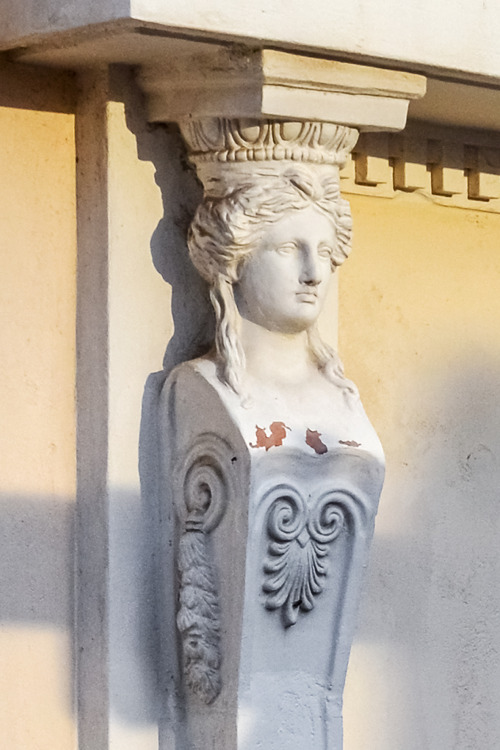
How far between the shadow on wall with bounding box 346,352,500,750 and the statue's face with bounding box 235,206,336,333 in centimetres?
67

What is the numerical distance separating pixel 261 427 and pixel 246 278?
0.88 feet

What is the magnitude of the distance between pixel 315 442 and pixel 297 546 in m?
0.19

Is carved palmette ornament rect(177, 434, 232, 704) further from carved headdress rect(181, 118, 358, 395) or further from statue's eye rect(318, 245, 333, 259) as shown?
statue's eye rect(318, 245, 333, 259)

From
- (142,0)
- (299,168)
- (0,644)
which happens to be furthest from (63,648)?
(142,0)

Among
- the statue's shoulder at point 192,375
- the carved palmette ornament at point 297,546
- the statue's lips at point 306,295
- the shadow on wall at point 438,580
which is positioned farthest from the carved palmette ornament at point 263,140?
the shadow on wall at point 438,580

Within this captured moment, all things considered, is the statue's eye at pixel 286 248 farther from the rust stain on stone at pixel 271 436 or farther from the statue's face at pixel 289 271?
the rust stain on stone at pixel 271 436

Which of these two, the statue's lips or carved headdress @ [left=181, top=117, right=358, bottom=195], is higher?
carved headdress @ [left=181, top=117, right=358, bottom=195]

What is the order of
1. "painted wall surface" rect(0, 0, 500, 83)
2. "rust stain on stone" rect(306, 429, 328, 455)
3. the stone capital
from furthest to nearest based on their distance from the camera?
"rust stain on stone" rect(306, 429, 328, 455) → the stone capital → "painted wall surface" rect(0, 0, 500, 83)

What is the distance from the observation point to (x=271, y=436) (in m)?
2.62

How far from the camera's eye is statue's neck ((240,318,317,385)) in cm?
271

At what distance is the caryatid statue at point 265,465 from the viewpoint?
8.58ft

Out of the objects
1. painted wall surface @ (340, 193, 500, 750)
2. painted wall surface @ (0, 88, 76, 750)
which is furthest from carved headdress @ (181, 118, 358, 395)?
painted wall surface @ (340, 193, 500, 750)

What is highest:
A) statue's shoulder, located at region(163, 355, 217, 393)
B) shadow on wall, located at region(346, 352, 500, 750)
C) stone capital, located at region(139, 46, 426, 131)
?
stone capital, located at region(139, 46, 426, 131)

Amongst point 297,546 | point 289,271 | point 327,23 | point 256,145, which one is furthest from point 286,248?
point 297,546
